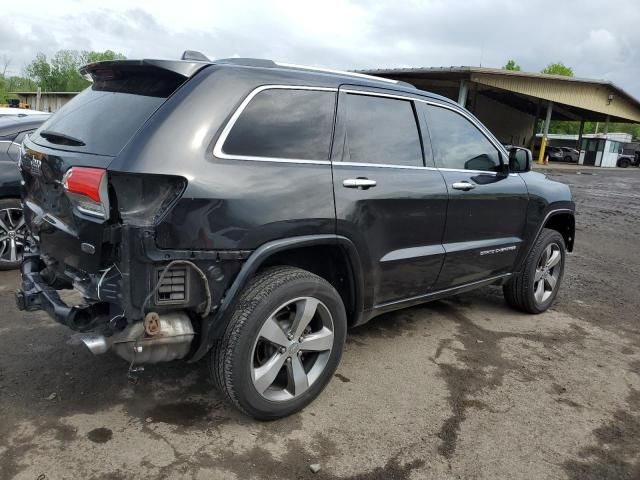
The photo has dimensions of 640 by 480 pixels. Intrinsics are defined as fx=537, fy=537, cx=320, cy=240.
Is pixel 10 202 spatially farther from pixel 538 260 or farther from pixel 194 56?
pixel 538 260

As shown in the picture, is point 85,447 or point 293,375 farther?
point 293,375

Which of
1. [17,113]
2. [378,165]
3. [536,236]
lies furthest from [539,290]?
[17,113]

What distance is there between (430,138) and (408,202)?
609mm

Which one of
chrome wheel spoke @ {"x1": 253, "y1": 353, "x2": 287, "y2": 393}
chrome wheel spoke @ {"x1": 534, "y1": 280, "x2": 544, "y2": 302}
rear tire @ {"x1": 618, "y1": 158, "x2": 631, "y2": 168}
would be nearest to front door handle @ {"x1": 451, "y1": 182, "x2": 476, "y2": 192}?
chrome wheel spoke @ {"x1": 534, "y1": 280, "x2": 544, "y2": 302}

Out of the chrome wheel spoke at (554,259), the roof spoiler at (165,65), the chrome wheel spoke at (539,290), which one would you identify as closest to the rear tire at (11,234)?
the roof spoiler at (165,65)

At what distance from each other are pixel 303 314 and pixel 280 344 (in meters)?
0.20

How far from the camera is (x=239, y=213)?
2.60 meters

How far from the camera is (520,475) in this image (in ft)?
8.70

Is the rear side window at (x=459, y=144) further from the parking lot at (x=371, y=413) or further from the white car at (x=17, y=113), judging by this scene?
the white car at (x=17, y=113)

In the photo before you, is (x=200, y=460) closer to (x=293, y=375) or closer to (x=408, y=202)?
(x=293, y=375)

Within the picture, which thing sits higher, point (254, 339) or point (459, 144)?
point (459, 144)

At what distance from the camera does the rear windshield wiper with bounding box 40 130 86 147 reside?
2818 millimetres

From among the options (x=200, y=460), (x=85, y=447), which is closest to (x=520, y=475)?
(x=200, y=460)

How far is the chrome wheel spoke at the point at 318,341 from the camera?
3.02 metres
